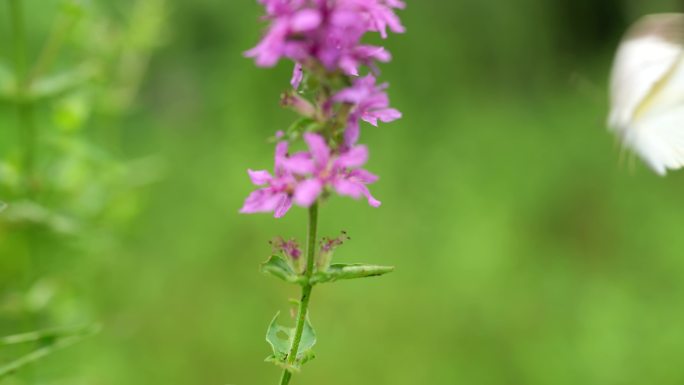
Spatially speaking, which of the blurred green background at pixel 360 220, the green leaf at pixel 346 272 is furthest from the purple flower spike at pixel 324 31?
the blurred green background at pixel 360 220

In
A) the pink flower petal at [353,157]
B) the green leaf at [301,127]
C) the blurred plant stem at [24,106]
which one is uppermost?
the blurred plant stem at [24,106]

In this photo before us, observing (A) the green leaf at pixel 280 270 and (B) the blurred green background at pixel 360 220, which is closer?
(A) the green leaf at pixel 280 270

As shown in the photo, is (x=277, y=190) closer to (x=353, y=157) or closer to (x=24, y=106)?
(x=353, y=157)

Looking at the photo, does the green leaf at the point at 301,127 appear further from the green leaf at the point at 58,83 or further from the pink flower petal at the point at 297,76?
the green leaf at the point at 58,83

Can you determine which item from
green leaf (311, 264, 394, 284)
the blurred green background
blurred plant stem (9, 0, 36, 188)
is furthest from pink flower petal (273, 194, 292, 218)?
blurred plant stem (9, 0, 36, 188)

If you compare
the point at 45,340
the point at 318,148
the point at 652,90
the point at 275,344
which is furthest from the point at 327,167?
the point at 652,90
